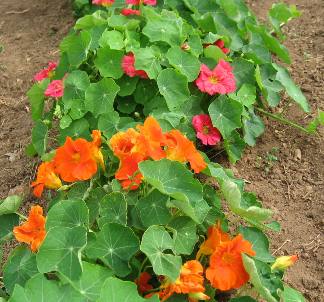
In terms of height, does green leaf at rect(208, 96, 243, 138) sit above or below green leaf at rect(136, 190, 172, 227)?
below

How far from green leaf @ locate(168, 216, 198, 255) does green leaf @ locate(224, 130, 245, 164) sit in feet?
2.53

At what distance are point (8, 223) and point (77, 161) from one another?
14.9 inches

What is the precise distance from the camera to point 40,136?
9.05 feet

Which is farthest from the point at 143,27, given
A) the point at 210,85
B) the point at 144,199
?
the point at 144,199

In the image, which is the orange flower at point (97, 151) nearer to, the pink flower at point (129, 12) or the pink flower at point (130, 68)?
the pink flower at point (130, 68)

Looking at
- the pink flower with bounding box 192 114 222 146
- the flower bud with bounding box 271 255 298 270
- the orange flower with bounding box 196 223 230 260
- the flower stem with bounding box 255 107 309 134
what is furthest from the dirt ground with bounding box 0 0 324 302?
the orange flower with bounding box 196 223 230 260

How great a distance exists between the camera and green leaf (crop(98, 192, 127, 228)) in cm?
204

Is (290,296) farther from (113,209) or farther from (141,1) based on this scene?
(141,1)

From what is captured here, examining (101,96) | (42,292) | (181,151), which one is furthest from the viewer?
(101,96)

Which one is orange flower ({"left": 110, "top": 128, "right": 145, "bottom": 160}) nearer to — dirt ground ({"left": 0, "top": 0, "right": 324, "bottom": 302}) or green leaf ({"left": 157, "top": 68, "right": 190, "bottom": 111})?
green leaf ({"left": 157, "top": 68, "right": 190, "bottom": 111})

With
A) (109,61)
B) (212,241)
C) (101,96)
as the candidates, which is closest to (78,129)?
(101,96)

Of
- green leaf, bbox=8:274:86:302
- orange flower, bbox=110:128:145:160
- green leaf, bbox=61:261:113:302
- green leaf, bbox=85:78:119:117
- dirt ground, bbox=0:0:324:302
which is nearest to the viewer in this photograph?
green leaf, bbox=8:274:86:302

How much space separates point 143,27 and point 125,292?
1643 millimetres

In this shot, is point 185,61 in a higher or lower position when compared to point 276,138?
higher
